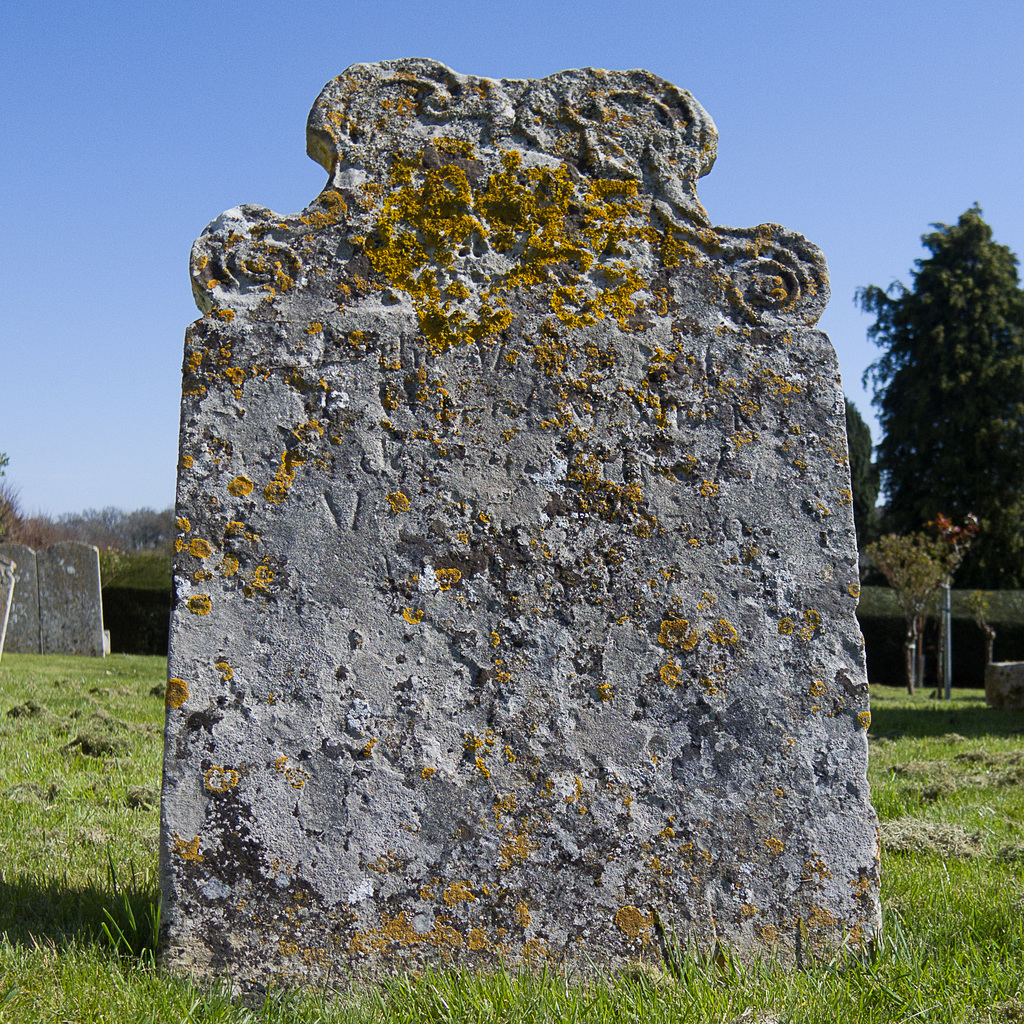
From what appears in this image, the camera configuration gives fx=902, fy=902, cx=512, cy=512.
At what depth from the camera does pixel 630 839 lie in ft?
8.53

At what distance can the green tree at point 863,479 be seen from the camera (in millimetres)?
31141

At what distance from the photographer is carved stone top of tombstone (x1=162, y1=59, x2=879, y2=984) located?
2.54m

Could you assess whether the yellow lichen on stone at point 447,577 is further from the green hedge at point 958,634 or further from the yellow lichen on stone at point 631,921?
the green hedge at point 958,634

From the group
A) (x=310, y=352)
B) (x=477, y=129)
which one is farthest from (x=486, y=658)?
(x=477, y=129)

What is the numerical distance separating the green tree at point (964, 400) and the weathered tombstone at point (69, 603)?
907 inches

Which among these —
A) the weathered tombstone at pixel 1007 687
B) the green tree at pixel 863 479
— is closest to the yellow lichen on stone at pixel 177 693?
the weathered tombstone at pixel 1007 687

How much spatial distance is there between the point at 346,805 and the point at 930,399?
96.8 feet

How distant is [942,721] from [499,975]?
9.10 meters

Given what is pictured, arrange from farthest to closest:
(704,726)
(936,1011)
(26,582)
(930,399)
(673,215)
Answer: (930,399) < (26,582) < (673,215) < (704,726) < (936,1011)

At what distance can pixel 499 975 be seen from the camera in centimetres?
243

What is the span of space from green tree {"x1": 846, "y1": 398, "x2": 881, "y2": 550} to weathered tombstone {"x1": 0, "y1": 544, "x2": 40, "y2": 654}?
24929 millimetres

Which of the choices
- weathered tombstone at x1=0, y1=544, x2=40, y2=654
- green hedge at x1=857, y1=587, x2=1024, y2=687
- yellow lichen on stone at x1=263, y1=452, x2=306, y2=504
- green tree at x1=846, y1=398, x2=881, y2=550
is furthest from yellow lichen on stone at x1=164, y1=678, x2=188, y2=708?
green tree at x1=846, y1=398, x2=881, y2=550

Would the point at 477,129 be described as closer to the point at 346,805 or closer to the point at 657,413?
the point at 657,413

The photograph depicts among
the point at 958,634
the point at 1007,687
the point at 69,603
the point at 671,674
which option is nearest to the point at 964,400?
the point at 958,634
